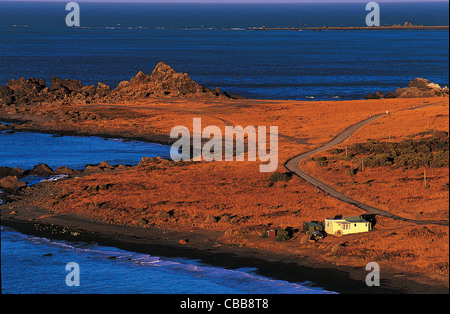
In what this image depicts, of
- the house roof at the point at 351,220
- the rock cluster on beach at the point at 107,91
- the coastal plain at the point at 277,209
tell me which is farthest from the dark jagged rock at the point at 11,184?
the rock cluster on beach at the point at 107,91

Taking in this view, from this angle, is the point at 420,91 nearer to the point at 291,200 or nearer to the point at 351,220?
the point at 291,200

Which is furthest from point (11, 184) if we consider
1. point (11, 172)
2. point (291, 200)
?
point (291, 200)

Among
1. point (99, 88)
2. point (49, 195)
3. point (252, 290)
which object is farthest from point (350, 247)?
point (99, 88)

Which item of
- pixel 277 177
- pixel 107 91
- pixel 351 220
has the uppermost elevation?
pixel 107 91

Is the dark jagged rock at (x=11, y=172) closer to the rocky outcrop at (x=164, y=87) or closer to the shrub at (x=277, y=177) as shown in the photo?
the shrub at (x=277, y=177)

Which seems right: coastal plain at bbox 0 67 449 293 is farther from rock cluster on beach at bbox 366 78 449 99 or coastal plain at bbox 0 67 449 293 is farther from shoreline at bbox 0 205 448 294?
rock cluster on beach at bbox 366 78 449 99
